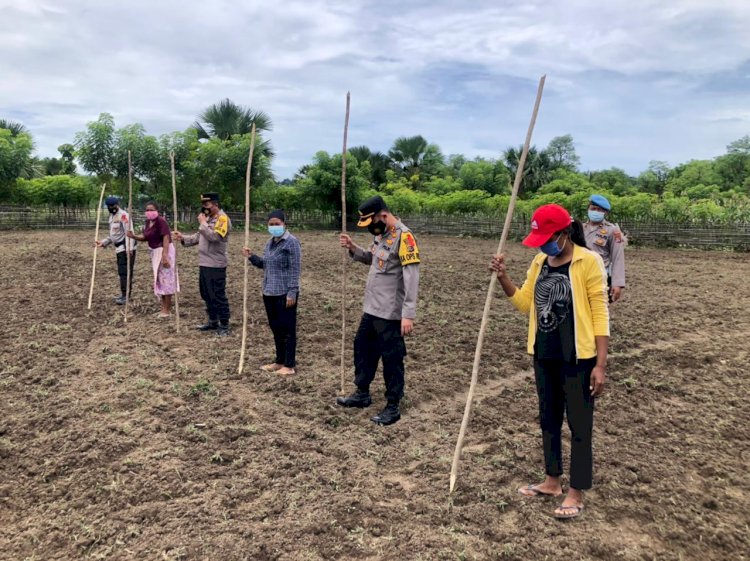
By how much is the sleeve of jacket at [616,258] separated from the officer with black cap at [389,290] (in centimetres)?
248

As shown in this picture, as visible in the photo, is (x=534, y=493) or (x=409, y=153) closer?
(x=534, y=493)

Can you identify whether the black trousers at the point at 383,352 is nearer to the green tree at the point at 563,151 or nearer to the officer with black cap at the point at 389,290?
the officer with black cap at the point at 389,290

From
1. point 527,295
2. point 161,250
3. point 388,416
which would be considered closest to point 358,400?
point 388,416

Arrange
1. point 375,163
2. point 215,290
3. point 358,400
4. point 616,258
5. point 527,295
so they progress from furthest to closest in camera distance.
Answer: point 375,163 < point 215,290 < point 616,258 < point 358,400 < point 527,295

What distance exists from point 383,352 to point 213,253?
126 inches

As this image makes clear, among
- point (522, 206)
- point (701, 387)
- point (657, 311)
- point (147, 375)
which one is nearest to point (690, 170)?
point (522, 206)

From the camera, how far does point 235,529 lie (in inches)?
119

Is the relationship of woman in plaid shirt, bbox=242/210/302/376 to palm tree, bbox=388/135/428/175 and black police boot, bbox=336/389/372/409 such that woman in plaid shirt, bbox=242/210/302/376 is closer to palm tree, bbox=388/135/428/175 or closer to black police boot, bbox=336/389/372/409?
black police boot, bbox=336/389/372/409

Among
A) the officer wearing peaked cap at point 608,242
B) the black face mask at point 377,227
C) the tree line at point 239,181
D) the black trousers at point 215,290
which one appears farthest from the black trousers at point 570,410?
the tree line at point 239,181

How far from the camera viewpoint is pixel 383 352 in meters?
4.48

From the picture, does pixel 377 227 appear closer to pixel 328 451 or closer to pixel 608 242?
pixel 328 451

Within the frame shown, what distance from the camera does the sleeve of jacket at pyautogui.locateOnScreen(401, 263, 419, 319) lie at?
13.6 feet

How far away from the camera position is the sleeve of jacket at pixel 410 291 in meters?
4.15

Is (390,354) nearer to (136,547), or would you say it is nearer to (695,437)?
(136,547)
